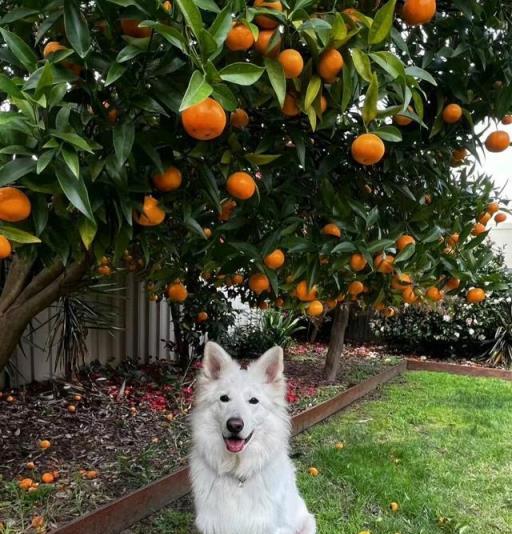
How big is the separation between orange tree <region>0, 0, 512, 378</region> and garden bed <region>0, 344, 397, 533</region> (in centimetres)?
131

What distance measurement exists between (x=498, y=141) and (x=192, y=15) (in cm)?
136

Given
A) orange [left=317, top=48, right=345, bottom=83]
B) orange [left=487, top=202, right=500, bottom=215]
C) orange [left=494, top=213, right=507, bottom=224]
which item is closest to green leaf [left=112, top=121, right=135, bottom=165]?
orange [left=317, top=48, right=345, bottom=83]

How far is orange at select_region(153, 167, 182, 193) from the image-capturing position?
141 cm

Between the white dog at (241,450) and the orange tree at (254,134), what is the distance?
1.72ft

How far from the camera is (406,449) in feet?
14.9

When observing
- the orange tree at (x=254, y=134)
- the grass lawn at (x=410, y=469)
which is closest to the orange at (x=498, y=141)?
the orange tree at (x=254, y=134)

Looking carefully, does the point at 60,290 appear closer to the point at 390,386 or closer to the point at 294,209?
the point at 294,209

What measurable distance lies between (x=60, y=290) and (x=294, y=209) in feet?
4.18

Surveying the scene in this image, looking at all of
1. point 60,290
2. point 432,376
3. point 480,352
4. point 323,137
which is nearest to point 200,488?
point 60,290

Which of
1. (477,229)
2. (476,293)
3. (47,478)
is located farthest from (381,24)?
(47,478)

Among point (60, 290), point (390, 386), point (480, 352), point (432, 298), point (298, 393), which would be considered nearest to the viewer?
point (432, 298)

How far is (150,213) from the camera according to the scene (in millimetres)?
1409

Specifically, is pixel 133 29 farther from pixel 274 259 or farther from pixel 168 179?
pixel 274 259

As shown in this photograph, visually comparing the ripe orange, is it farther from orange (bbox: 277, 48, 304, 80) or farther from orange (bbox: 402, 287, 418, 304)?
orange (bbox: 402, 287, 418, 304)
